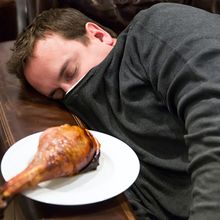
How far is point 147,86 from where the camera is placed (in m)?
1.04

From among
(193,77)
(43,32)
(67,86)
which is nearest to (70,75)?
(67,86)

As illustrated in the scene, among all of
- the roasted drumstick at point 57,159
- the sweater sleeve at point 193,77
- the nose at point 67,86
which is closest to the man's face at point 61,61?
the nose at point 67,86

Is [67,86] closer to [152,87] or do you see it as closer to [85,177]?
[152,87]

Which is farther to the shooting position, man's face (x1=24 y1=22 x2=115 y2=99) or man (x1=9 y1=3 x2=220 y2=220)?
man's face (x1=24 y1=22 x2=115 y2=99)

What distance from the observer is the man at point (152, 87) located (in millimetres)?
817

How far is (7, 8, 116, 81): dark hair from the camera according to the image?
1.24m

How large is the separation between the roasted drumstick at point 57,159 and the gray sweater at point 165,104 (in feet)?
0.60

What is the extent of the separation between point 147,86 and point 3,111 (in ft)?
1.32

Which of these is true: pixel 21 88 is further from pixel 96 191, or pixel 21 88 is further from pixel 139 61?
pixel 96 191

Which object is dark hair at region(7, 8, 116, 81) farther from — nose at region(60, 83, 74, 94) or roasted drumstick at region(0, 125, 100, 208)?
roasted drumstick at region(0, 125, 100, 208)

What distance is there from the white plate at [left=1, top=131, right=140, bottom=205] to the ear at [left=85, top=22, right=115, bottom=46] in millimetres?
405

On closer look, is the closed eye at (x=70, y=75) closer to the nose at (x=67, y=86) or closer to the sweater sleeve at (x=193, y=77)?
the nose at (x=67, y=86)

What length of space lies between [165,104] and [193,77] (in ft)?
0.44

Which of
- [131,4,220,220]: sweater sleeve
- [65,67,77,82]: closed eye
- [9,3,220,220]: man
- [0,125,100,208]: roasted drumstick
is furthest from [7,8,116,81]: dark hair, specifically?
[0,125,100,208]: roasted drumstick
